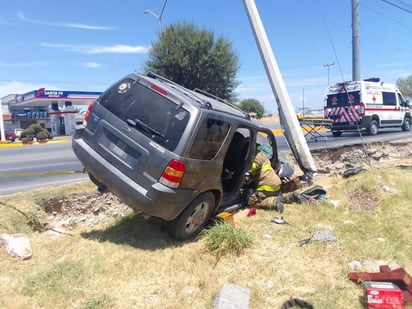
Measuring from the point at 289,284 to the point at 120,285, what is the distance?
1.64 m

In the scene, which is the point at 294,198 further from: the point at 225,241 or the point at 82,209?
the point at 82,209

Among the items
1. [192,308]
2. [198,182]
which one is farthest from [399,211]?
[192,308]

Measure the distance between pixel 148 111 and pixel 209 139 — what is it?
2.67 feet

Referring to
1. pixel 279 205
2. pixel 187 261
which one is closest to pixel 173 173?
pixel 187 261

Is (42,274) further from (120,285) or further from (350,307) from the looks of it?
(350,307)

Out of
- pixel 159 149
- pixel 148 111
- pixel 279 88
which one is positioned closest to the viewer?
pixel 159 149

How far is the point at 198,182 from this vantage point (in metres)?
4.38

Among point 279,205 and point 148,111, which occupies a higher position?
point 148,111

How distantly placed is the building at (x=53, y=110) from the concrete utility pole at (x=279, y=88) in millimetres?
29080

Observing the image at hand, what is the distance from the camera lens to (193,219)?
465cm

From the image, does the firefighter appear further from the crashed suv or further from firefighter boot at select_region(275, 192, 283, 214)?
the crashed suv

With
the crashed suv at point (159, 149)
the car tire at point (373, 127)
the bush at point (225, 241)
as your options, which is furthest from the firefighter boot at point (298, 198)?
the car tire at point (373, 127)

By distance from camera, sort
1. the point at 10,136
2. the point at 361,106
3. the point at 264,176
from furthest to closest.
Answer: the point at 10,136 → the point at 361,106 → the point at 264,176

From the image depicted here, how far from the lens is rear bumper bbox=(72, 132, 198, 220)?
4.04 m
